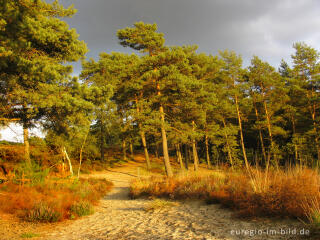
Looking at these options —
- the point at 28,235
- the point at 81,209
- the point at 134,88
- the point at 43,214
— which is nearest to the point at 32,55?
the point at 43,214

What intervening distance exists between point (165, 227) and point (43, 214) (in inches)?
160

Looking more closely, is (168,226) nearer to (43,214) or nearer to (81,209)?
(81,209)

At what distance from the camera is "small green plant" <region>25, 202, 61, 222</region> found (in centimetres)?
639

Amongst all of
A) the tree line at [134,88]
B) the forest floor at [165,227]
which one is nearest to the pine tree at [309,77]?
the tree line at [134,88]

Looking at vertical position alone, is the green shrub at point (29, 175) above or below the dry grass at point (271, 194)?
above

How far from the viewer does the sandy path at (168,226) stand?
14.9ft

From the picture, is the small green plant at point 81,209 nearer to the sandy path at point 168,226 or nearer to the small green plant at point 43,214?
the sandy path at point 168,226

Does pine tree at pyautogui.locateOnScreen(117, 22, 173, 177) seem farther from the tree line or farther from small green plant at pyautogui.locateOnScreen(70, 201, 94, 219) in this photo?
small green plant at pyautogui.locateOnScreen(70, 201, 94, 219)

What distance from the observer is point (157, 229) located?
17.0 ft

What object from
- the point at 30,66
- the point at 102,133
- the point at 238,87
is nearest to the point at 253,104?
the point at 238,87

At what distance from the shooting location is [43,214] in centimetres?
646

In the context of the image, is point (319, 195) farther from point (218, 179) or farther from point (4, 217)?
point (4, 217)

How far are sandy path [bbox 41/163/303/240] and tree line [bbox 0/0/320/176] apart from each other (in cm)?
199

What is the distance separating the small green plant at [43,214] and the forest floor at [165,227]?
0.27 meters
